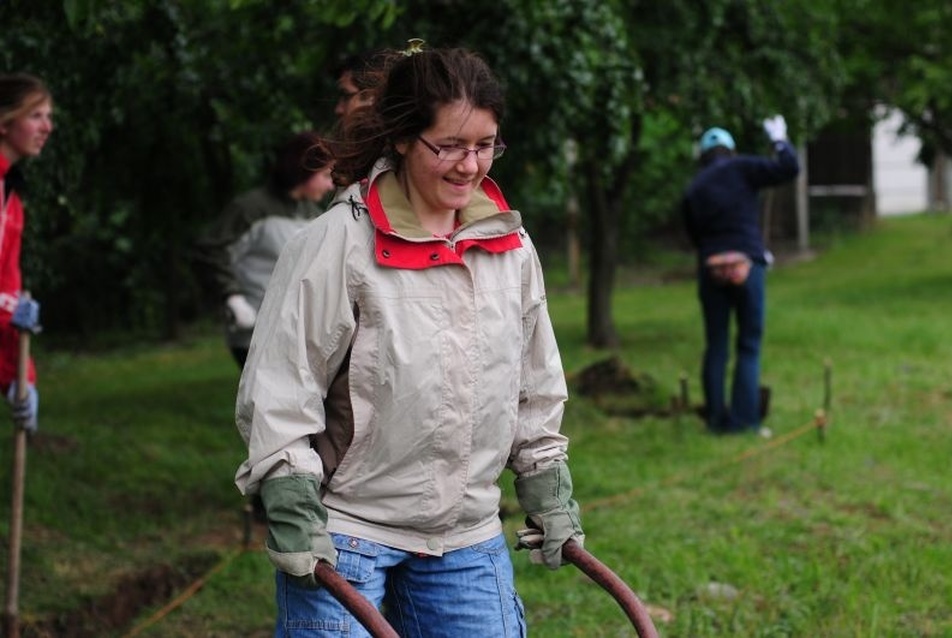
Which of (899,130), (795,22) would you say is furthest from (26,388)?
(899,130)

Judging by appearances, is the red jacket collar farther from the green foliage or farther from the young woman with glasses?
the green foliage

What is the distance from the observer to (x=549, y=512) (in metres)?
2.95

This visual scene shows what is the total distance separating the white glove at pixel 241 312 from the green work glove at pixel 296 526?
3.32 m

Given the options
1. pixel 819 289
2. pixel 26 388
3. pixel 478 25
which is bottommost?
pixel 819 289

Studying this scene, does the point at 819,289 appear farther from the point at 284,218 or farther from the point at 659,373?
the point at 284,218

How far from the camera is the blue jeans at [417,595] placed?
8.93 ft

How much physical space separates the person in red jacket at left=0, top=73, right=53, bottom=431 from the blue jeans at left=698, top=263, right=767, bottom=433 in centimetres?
425

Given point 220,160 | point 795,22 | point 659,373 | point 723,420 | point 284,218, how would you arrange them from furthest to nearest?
point 795,22 < point 659,373 < point 220,160 < point 723,420 < point 284,218

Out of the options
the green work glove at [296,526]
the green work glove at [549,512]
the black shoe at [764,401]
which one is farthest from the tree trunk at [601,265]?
the green work glove at [296,526]

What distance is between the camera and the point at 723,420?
8.16 m

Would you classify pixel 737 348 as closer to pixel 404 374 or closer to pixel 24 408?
pixel 24 408

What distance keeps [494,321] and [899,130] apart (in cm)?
1374

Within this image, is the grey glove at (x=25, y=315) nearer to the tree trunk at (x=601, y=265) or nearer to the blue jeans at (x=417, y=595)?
the blue jeans at (x=417, y=595)

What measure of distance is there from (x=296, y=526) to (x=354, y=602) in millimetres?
187
